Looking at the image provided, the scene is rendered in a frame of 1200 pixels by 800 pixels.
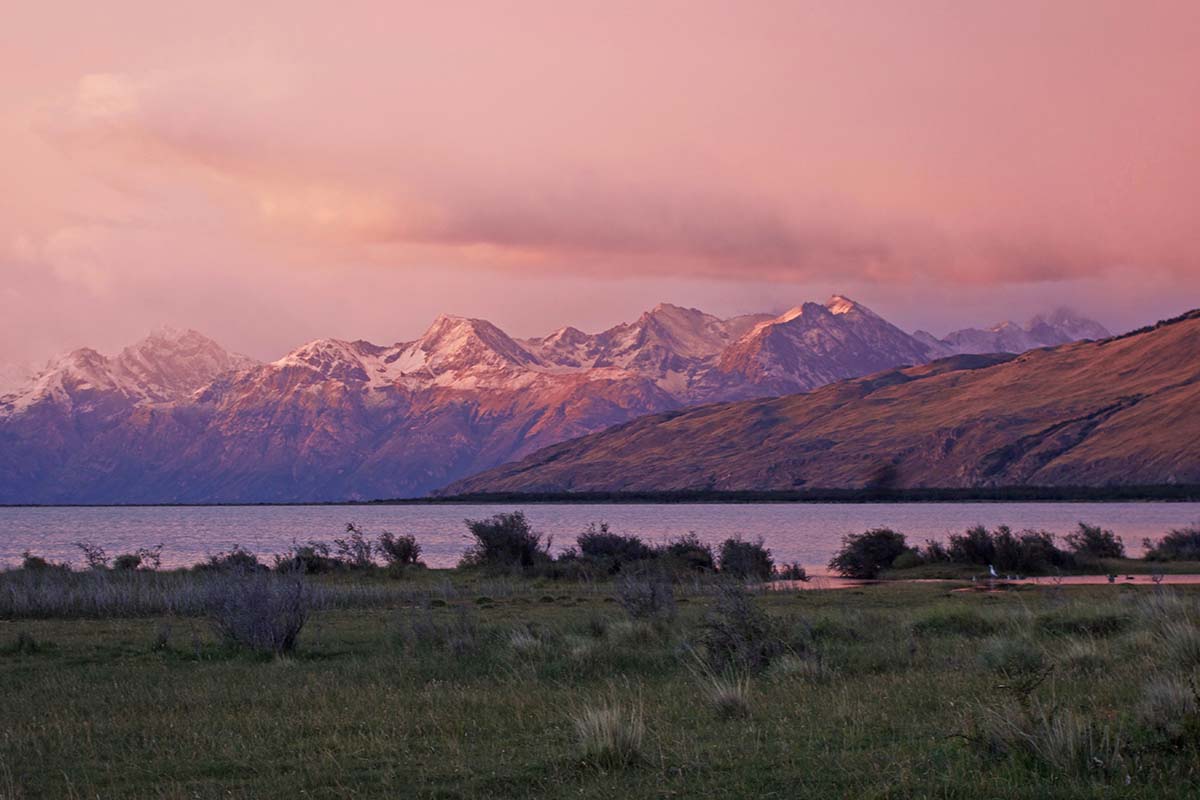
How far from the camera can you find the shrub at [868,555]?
50.4 m

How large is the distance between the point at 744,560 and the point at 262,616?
2832 cm

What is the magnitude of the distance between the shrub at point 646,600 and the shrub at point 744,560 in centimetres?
1863

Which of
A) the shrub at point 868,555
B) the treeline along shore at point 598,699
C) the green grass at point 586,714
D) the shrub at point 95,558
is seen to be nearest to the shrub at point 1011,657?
the treeline along shore at point 598,699

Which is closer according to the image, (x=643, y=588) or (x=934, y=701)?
(x=934, y=701)

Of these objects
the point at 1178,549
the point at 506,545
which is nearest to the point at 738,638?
Answer: the point at 506,545

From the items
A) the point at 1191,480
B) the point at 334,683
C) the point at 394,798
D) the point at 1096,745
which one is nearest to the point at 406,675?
the point at 334,683

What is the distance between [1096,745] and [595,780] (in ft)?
14.1

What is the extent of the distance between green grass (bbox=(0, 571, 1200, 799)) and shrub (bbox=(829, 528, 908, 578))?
2601 cm

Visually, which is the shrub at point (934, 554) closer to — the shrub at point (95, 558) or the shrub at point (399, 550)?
the shrub at point (399, 550)

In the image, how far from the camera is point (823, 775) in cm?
1048

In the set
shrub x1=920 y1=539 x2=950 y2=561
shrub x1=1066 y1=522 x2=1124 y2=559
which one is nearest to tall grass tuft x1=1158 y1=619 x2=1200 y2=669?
shrub x1=920 y1=539 x2=950 y2=561

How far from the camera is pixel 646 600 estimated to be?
25953 mm

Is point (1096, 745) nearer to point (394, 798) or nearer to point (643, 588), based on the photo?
point (394, 798)

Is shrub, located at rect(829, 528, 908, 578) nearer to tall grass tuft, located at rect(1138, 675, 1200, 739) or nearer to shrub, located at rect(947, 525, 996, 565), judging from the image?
shrub, located at rect(947, 525, 996, 565)
